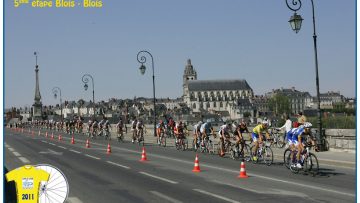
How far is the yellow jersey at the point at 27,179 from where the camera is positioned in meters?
5.44

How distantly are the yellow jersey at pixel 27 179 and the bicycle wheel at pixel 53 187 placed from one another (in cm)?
4

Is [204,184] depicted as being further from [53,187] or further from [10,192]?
[10,192]

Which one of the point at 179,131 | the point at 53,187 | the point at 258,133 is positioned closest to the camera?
the point at 53,187

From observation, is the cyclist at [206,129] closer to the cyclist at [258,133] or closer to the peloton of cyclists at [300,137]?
the cyclist at [258,133]

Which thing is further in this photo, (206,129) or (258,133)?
(206,129)

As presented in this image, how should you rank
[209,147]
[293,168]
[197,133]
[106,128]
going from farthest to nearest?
[106,128]
[197,133]
[209,147]
[293,168]

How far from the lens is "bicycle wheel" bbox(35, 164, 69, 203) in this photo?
549 centimetres

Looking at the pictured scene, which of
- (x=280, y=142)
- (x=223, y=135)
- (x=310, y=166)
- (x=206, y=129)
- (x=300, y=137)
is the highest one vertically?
(x=206, y=129)

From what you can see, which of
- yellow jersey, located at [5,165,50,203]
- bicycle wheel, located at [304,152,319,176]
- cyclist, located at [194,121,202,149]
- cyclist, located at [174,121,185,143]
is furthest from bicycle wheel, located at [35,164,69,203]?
cyclist, located at [174,121,185,143]

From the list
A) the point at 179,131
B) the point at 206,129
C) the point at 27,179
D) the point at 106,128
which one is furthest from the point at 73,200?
the point at 106,128

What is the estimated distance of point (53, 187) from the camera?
5.60 metres

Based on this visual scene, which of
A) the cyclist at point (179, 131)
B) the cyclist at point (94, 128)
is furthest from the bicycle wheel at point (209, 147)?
the cyclist at point (94, 128)

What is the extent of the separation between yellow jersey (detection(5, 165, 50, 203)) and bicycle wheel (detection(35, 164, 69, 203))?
0.04m

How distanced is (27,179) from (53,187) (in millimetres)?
288
